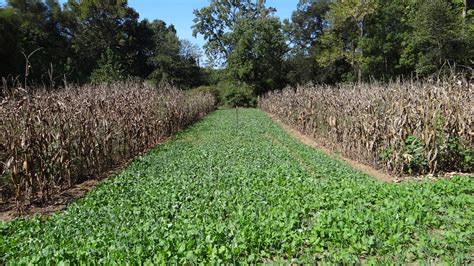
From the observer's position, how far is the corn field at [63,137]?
7434 millimetres

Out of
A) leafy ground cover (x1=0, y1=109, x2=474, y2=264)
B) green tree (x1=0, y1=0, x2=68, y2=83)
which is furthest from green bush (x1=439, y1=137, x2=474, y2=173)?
green tree (x1=0, y1=0, x2=68, y2=83)

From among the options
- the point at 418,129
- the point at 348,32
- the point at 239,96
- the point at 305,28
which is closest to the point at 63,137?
the point at 418,129

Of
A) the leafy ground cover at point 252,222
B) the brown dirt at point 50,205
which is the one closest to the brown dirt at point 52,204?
the brown dirt at point 50,205

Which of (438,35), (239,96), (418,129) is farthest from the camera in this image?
(239,96)

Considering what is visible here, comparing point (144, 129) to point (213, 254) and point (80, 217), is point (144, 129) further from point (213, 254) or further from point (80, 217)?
point (213, 254)

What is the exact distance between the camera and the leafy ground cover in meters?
4.73

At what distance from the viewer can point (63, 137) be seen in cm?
871

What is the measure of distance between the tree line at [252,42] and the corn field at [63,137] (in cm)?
1697

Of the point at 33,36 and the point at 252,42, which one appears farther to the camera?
the point at 252,42

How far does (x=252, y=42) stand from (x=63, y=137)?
45.5 metres

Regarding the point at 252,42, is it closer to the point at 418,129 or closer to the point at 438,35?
the point at 438,35

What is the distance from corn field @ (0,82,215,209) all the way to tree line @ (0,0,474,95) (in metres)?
17.0

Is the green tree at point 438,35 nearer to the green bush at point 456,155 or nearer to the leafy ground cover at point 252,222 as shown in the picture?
the green bush at point 456,155

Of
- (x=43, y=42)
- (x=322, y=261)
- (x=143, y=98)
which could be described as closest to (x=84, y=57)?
(x=43, y=42)
